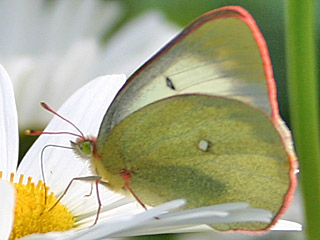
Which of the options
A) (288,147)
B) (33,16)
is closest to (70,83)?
(33,16)

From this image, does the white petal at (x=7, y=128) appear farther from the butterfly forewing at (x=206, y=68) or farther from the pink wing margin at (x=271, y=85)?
the pink wing margin at (x=271, y=85)

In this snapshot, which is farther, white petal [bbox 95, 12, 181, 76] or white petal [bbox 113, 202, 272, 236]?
white petal [bbox 95, 12, 181, 76]

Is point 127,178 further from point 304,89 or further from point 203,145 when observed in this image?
point 304,89

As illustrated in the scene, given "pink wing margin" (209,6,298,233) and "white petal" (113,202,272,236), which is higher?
"pink wing margin" (209,6,298,233)

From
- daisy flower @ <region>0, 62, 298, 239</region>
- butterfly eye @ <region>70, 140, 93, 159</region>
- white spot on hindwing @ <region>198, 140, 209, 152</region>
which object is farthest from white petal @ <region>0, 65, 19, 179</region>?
white spot on hindwing @ <region>198, 140, 209, 152</region>

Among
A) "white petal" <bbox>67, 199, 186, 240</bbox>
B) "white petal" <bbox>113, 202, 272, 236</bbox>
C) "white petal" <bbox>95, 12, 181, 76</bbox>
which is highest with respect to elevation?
"white petal" <bbox>95, 12, 181, 76</bbox>

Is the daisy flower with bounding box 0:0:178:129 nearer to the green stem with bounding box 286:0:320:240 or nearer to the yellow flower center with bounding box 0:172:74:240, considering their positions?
the yellow flower center with bounding box 0:172:74:240
